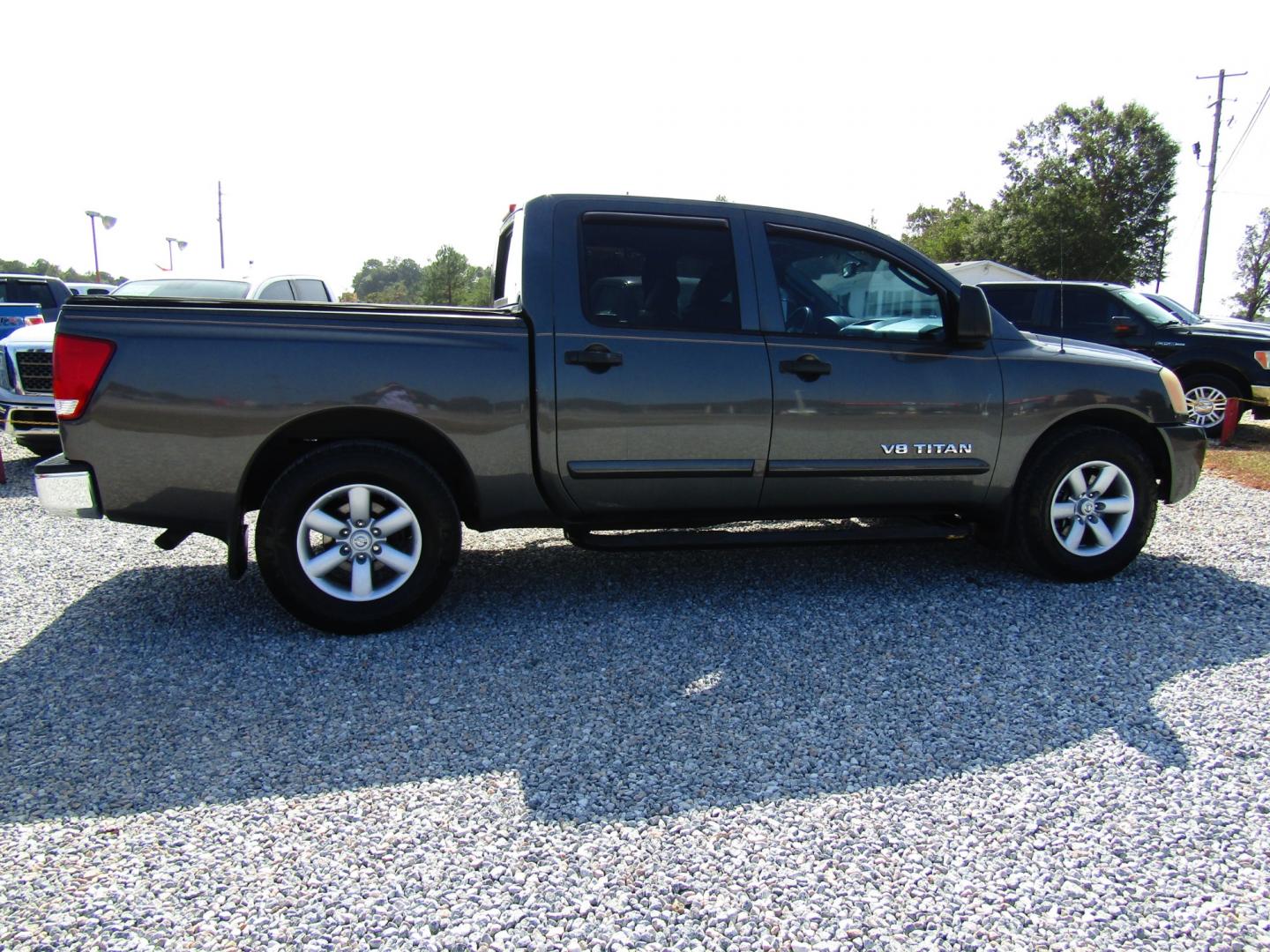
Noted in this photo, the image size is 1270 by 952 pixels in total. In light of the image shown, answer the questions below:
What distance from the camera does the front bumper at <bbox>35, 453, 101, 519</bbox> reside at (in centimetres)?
376

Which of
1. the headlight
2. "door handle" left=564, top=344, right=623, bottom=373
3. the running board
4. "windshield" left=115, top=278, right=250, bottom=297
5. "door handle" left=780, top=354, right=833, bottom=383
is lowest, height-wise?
the running board

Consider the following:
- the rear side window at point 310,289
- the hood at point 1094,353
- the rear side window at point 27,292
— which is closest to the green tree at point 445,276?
the rear side window at point 27,292

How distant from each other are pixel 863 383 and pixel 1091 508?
4.84 ft

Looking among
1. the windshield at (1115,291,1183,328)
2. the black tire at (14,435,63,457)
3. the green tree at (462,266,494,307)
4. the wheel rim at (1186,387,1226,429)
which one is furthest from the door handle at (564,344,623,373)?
the wheel rim at (1186,387,1226,429)

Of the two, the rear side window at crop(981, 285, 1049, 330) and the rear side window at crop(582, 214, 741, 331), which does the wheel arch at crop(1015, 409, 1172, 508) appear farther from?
the rear side window at crop(981, 285, 1049, 330)

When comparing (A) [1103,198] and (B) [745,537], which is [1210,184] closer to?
(A) [1103,198]

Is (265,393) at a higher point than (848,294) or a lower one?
lower

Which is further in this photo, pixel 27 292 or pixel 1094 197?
pixel 1094 197

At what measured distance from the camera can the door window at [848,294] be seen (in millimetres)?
4449

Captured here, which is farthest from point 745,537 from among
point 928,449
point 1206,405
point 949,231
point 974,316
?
point 949,231

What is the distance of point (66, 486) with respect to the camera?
3.77 m

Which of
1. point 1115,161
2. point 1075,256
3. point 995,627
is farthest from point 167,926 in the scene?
point 1115,161

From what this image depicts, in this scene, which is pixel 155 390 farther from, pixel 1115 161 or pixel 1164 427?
pixel 1115 161

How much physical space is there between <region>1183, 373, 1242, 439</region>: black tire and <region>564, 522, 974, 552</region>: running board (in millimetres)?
8161
